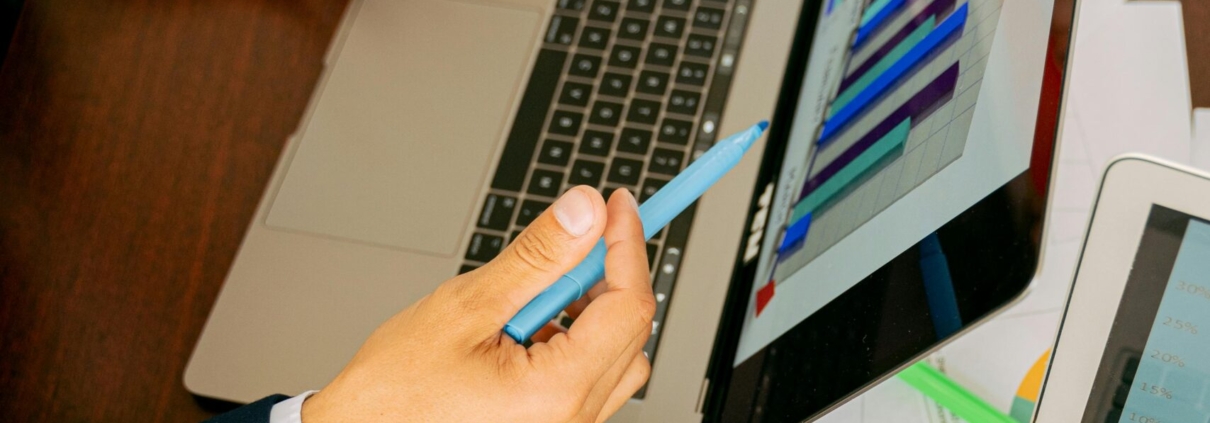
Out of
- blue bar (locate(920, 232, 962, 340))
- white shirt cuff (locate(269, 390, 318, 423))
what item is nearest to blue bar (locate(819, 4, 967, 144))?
blue bar (locate(920, 232, 962, 340))

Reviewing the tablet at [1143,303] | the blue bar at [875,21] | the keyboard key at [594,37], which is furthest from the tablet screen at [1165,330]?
the keyboard key at [594,37]

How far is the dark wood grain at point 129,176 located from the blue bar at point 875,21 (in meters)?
0.42

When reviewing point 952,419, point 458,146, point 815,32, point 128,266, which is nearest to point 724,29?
point 815,32

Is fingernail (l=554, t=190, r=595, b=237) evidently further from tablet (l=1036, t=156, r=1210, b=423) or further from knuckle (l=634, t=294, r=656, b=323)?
tablet (l=1036, t=156, r=1210, b=423)

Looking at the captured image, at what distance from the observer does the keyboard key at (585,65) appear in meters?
0.68

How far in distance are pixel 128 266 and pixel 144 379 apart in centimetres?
9

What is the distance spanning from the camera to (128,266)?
0.63m

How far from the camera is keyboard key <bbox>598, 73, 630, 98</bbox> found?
67 cm

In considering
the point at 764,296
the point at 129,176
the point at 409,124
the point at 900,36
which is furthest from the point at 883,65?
the point at 129,176

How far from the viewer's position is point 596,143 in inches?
25.5

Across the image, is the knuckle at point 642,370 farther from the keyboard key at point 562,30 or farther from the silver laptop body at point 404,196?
the keyboard key at point 562,30

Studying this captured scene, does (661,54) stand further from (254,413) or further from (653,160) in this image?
(254,413)

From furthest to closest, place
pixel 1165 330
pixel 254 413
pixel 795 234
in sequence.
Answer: pixel 795 234
pixel 254 413
pixel 1165 330

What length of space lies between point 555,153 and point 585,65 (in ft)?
0.27
